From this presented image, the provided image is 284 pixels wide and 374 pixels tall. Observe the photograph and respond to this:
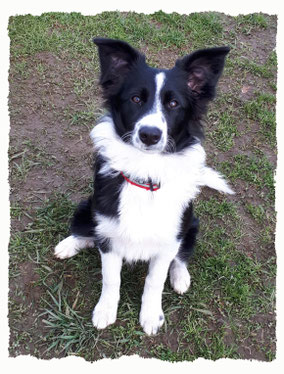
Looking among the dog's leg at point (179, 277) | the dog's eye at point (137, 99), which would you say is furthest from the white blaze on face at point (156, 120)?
the dog's leg at point (179, 277)

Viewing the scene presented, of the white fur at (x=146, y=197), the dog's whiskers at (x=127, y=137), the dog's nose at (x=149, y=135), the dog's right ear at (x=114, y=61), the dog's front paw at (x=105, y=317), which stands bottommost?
the dog's front paw at (x=105, y=317)

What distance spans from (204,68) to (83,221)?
163cm

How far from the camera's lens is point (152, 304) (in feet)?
10.2

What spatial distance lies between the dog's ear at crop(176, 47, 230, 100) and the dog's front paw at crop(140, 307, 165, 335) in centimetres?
171

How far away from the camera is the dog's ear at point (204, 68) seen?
2.45 meters

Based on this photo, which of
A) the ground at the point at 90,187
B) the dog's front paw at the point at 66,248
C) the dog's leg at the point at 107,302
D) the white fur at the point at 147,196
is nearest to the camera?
the white fur at the point at 147,196

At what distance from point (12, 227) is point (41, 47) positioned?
246cm

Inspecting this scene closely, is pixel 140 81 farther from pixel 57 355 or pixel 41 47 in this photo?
pixel 41 47

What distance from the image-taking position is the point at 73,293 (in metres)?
3.29

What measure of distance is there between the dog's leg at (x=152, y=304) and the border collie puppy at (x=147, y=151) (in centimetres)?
4

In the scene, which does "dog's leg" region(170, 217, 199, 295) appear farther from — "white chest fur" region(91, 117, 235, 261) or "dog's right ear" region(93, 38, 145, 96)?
"dog's right ear" region(93, 38, 145, 96)

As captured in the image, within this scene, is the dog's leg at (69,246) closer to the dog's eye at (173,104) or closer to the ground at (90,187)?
the ground at (90,187)

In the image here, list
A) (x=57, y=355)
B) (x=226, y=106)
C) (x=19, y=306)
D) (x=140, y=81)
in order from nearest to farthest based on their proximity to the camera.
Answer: (x=140, y=81) → (x=57, y=355) → (x=19, y=306) → (x=226, y=106)

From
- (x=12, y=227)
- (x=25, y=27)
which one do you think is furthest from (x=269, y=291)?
(x=25, y=27)
